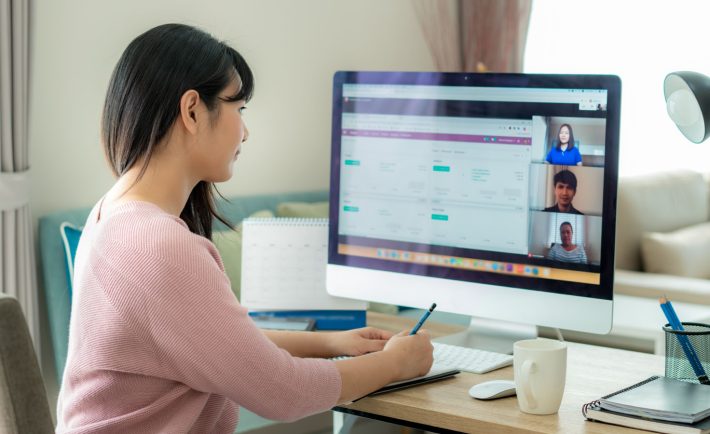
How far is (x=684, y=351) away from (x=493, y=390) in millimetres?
283

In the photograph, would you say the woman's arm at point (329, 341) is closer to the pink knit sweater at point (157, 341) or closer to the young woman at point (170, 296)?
the young woman at point (170, 296)

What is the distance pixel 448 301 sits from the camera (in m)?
1.67

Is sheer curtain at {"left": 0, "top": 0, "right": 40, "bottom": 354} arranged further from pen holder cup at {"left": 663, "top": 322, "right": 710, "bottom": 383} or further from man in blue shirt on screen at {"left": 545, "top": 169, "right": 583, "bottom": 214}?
pen holder cup at {"left": 663, "top": 322, "right": 710, "bottom": 383}

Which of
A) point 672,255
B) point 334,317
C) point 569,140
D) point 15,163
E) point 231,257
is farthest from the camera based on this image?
point 672,255

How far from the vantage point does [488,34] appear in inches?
171

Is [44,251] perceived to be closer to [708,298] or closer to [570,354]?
[570,354]

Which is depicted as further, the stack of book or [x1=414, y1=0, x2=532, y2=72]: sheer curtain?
[x1=414, y1=0, x2=532, y2=72]: sheer curtain

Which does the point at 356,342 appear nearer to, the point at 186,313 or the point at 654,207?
the point at 186,313

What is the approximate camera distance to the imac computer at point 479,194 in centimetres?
149

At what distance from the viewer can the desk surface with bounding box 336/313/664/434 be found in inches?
48.3

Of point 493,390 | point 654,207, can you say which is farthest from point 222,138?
point 654,207

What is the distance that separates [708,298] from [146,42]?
271 cm

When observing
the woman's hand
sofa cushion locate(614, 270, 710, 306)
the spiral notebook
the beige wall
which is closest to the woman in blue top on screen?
the woman's hand

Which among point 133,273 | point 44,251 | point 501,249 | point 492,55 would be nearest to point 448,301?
point 501,249
